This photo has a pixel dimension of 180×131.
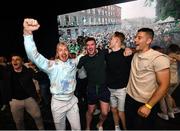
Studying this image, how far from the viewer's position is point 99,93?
12.8ft

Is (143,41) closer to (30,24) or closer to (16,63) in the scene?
(30,24)

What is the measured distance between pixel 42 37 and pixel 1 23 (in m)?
1.41

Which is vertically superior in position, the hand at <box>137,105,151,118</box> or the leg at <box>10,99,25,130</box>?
the hand at <box>137,105,151,118</box>

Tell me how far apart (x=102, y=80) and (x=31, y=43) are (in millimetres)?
1476

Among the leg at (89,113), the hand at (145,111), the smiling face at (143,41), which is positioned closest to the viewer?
the hand at (145,111)

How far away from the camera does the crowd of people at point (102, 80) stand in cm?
278

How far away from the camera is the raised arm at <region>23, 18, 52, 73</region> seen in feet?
8.74

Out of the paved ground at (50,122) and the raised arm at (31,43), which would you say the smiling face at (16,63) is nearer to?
the raised arm at (31,43)

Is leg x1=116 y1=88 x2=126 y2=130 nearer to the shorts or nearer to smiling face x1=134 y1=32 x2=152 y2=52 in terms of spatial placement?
the shorts

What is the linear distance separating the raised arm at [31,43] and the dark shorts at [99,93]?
0.98 m

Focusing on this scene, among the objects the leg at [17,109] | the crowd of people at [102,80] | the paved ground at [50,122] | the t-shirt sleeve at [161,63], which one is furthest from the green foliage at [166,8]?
the leg at [17,109]

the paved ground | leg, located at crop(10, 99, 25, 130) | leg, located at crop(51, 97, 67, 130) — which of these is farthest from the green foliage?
leg, located at crop(10, 99, 25, 130)

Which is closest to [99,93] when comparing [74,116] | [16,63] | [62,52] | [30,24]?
[74,116]

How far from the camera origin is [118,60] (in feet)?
12.4
